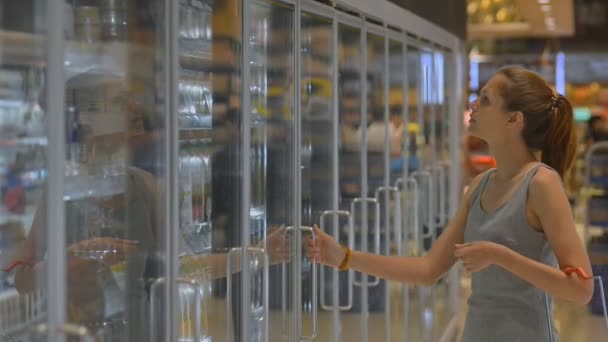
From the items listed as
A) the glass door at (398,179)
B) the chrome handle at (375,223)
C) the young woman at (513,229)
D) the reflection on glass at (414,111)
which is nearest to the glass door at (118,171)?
the young woman at (513,229)

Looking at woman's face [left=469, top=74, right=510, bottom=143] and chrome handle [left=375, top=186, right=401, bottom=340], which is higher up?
woman's face [left=469, top=74, right=510, bottom=143]

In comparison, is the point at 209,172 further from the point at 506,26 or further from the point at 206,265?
the point at 506,26

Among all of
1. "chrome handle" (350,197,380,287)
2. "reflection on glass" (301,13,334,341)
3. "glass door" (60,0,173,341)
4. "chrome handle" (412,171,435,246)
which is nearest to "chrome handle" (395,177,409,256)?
"chrome handle" (412,171,435,246)

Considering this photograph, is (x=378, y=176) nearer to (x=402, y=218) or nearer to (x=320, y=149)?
(x=402, y=218)

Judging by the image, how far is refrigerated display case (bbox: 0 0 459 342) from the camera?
2150mm

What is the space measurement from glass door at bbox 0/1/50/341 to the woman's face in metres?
1.42

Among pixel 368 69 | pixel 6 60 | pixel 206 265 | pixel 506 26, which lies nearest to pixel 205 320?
pixel 206 265

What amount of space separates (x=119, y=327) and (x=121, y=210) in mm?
327

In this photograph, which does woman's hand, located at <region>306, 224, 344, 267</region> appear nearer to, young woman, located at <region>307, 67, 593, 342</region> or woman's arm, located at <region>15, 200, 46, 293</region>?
young woman, located at <region>307, 67, 593, 342</region>

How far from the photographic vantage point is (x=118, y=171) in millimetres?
2537

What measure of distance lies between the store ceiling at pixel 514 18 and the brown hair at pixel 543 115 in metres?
7.64

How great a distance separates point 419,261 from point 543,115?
59 centimetres

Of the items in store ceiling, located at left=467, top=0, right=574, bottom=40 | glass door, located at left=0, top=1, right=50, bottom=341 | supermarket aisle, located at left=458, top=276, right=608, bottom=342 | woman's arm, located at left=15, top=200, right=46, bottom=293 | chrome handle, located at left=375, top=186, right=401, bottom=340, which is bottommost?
supermarket aisle, located at left=458, top=276, right=608, bottom=342

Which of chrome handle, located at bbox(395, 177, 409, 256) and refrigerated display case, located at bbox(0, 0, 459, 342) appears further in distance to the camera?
chrome handle, located at bbox(395, 177, 409, 256)
